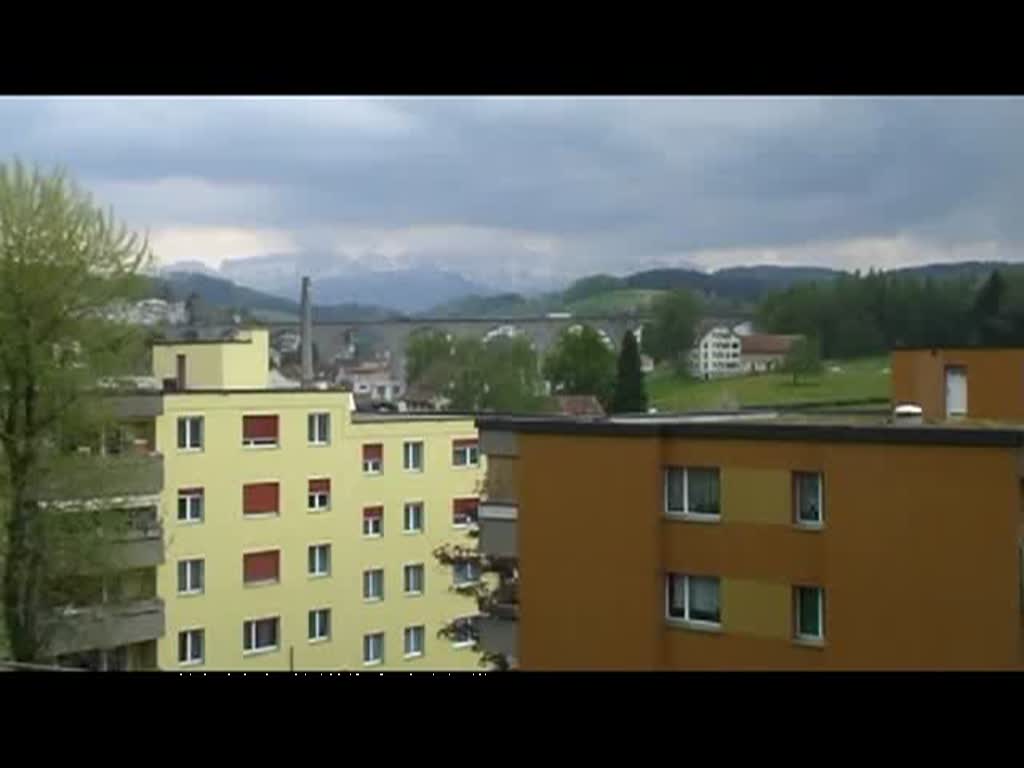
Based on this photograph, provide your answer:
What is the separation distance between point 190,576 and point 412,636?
112 inches

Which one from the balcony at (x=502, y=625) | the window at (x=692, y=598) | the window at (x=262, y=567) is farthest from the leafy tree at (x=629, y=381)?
the window at (x=262, y=567)

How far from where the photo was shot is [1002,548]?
28.6 feet

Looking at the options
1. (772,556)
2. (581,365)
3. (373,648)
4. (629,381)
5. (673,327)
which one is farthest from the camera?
(581,365)

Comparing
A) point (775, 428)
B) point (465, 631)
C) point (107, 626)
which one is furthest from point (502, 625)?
point (107, 626)

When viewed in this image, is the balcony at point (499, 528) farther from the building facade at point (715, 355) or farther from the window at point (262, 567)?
the window at point (262, 567)

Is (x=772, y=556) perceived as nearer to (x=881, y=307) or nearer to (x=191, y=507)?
(x=881, y=307)

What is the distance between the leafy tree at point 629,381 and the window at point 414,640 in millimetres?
3906

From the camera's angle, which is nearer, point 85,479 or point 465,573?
point 85,479

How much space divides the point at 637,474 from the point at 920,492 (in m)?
1.91

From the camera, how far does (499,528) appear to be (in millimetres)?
11273

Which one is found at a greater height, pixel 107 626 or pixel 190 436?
pixel 190 436

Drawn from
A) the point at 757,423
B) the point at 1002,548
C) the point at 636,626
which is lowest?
the point at 636,626
